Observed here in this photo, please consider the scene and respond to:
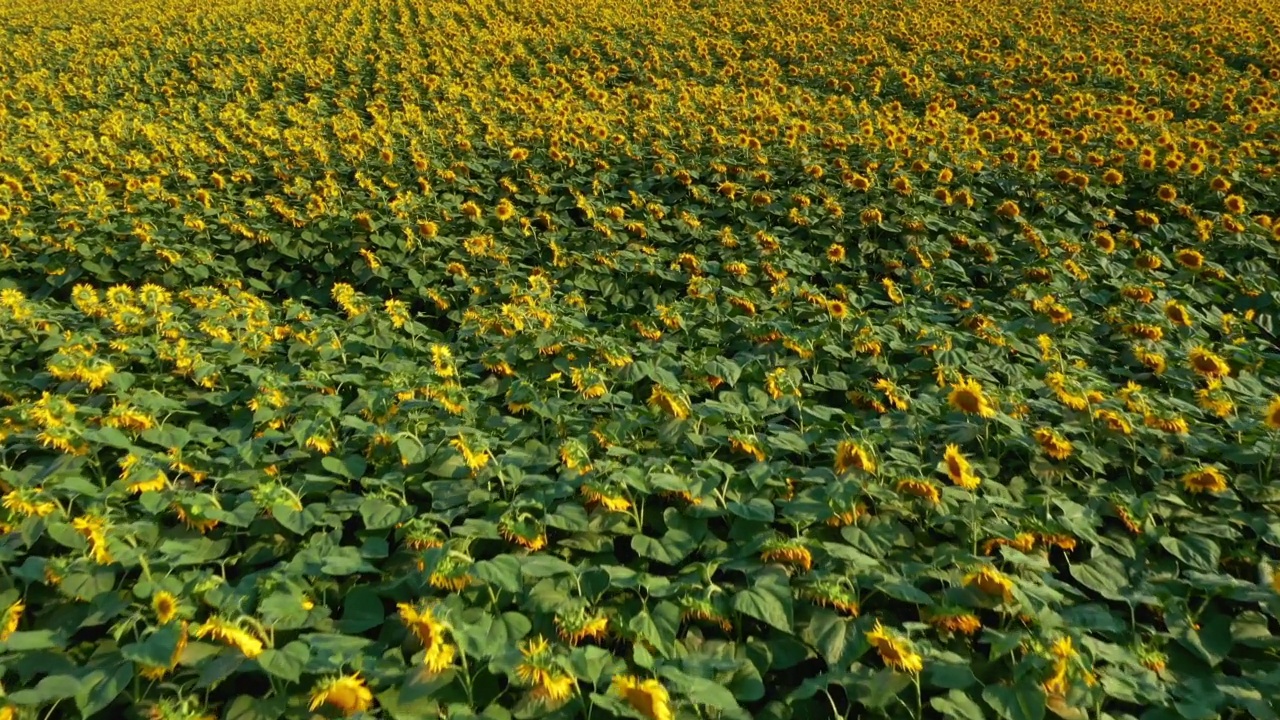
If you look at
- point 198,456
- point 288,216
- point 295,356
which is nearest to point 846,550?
point 198,456

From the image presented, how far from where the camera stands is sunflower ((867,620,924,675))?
6.55 feet

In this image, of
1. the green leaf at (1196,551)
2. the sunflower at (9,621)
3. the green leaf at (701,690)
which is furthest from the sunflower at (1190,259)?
the sunflower at (9,621)

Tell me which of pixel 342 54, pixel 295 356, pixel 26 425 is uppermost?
pixel 26 425

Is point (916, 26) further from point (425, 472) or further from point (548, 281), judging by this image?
point (425, 472)

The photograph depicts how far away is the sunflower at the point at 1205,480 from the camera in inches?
109

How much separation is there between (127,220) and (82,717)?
4815 mm

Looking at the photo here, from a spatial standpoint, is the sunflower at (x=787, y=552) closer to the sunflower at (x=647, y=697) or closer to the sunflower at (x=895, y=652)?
the sunflower at (x=895, y=652)

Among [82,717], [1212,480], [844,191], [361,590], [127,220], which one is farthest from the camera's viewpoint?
[844,191]

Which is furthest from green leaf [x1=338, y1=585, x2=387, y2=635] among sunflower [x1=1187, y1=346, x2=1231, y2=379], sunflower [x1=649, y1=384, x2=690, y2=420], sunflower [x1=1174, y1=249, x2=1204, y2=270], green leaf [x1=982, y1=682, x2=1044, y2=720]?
sunflower [x1=1174, y1=249, x2=1204, y2=270]

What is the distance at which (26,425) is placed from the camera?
3.12m

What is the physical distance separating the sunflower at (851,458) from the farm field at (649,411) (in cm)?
2

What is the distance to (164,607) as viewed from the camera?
2.11m

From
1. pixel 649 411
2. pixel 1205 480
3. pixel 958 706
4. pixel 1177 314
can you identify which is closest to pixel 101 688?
pixel 649 411

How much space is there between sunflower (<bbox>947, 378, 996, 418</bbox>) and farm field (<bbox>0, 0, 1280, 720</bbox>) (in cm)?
6
